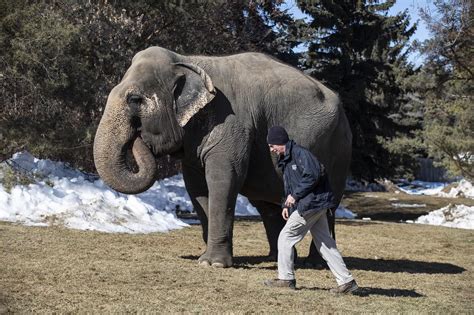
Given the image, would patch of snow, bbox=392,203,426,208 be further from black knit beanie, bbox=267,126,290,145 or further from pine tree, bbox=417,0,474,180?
black knit beanie, bbox=267,126,290,145

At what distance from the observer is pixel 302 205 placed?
7.74 meters

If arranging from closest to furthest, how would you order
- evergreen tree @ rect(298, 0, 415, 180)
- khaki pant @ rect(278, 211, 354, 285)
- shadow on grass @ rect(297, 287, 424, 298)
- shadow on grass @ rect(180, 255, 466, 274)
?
khaki pant @ rect(278, 211, 354, 285) → shadow on grass @ rect(297, 287, 424, 298) → shadow on grass @ rect(180, 255, 466, 274) → evergreen tree @ rect(298, 0, 415, 180)

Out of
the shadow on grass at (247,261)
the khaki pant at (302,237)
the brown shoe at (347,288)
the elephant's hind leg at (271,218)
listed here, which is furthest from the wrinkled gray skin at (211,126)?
the brown shoe at (347,288)

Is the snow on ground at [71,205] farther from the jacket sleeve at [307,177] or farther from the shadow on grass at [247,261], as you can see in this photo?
the jacket sleeve at [307,177]

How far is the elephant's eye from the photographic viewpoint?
9711 mm

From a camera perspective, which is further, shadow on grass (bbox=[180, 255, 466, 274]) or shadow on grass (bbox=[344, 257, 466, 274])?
shadow on grass (bbox=[344, 257, 466, 274])

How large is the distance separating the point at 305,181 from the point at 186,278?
6.63 ft

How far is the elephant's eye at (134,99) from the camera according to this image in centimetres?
971

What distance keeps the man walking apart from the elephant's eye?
98.3 inches

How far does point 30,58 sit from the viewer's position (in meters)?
15.0

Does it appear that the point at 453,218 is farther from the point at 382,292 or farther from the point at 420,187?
the point at 420,187

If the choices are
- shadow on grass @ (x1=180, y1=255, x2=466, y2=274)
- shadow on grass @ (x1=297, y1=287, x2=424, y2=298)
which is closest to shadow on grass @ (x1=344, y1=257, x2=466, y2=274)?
shadow on grass @ (x1=180, y1=255, x2=466, y2=274)

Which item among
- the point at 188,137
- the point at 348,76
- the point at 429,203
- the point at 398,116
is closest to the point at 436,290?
the point at 188,137

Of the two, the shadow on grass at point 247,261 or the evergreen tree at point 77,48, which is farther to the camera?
the evergreen tree at point 77,48
